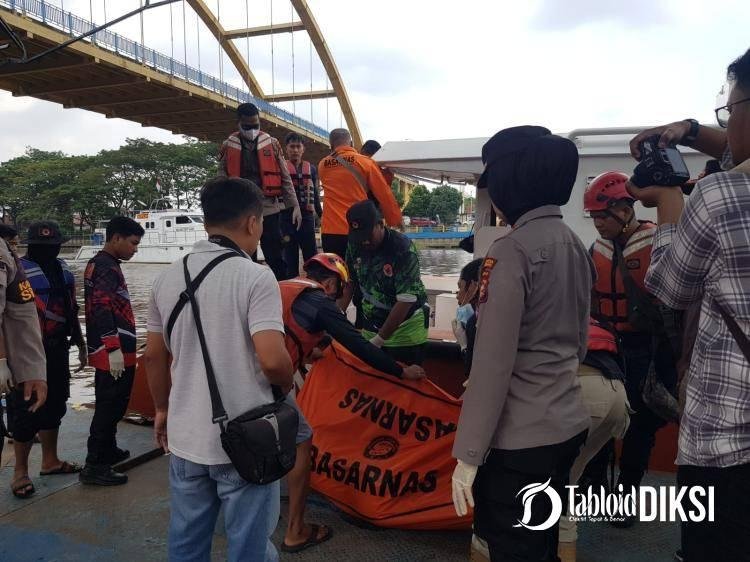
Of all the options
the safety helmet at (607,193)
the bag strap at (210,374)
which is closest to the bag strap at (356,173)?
the safety helmet at (607,193)

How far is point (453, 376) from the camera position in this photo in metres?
4.40

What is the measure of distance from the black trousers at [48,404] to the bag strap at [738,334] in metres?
3.83

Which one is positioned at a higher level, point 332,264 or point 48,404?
point 332,264

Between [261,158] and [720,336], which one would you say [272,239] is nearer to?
[261,158]

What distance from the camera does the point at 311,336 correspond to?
2660 mm

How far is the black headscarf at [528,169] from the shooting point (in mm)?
1601

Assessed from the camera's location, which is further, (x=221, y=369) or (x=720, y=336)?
(x=221, y=369)

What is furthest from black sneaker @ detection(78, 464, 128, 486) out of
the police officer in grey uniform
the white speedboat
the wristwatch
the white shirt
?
the white speedboat

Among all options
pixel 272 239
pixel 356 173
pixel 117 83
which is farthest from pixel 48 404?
pixel 117 83

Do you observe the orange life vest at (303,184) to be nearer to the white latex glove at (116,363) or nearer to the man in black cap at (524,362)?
the white latex glove at (116,363)

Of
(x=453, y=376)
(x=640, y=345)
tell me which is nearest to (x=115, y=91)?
(x=453, y=376)

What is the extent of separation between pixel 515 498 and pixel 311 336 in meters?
1.35

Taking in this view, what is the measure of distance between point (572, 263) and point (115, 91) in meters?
23.1

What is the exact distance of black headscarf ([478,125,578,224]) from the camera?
1601mm
